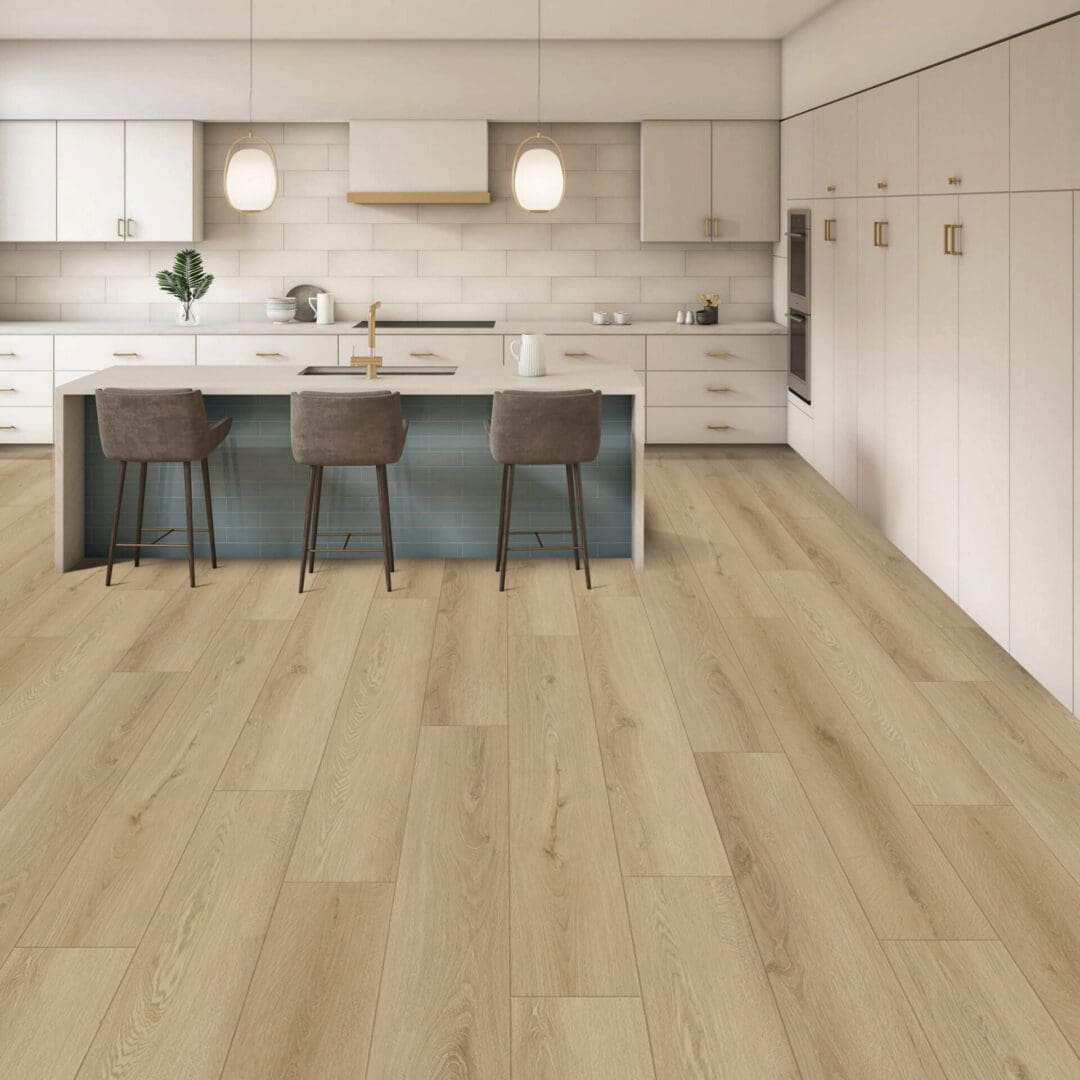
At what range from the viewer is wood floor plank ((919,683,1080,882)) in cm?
320

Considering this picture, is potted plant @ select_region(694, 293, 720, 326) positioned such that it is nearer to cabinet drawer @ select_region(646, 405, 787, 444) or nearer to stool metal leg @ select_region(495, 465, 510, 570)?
cabinet drawer @ select_region(646, 405, 787, 444)

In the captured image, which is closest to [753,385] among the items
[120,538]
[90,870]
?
[120,538]

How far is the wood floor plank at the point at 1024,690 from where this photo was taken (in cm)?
380

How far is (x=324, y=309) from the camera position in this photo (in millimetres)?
8586

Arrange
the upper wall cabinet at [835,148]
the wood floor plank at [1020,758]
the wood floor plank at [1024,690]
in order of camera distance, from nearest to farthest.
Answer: the wood floor plank at [1020,758], the wood floor plank at [1024,690], the upper wall cabinet at [835,148]

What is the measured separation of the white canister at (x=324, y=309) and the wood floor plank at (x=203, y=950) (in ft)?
18.5

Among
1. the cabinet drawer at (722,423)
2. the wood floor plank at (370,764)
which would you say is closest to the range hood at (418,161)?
the cabinet drawer at (722,423)

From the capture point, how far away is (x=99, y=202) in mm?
8383

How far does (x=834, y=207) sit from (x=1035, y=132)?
2912 millimetres

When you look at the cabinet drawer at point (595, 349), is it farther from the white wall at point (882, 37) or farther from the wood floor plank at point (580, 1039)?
the wood floor plank at point (580, 1039)

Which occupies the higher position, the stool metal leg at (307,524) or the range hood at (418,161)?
the range hood at (418,161)

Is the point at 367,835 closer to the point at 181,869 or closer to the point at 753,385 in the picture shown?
the point at 181,869

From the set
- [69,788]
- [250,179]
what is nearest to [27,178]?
[250,179]

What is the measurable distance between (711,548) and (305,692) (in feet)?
8.27
